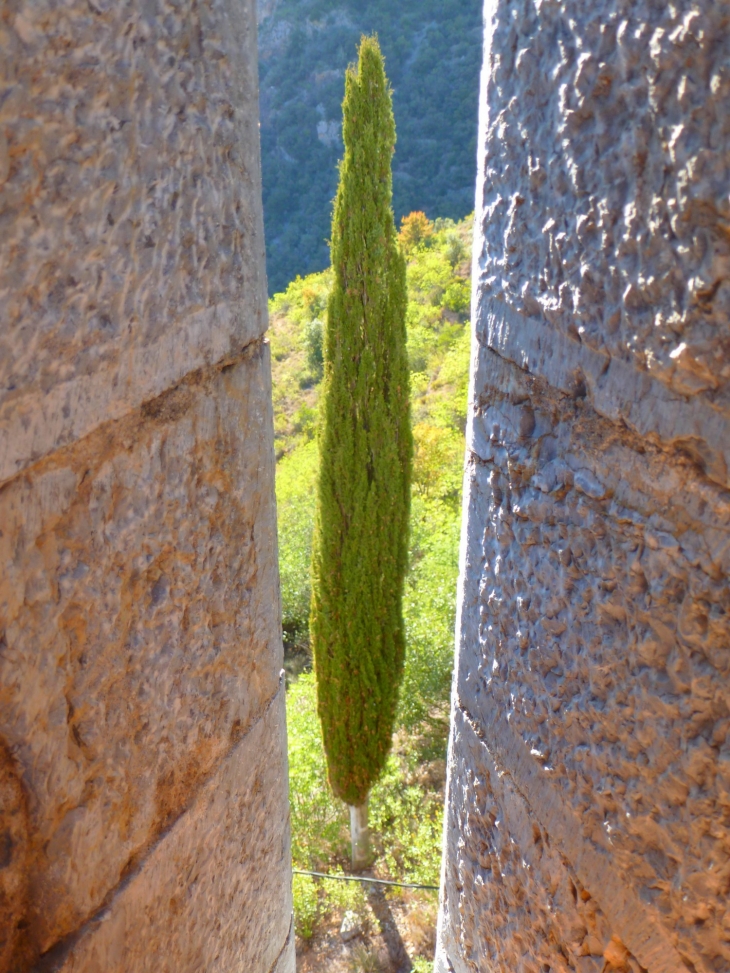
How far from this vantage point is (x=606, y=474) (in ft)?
1.64

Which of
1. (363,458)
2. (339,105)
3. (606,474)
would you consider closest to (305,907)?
(363,458)

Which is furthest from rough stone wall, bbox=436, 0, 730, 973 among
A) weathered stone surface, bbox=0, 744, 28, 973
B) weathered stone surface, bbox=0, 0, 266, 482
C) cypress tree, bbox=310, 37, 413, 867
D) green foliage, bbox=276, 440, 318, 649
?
green foliage, bbox=276, 440, 318, 649

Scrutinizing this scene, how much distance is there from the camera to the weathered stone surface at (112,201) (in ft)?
1.57

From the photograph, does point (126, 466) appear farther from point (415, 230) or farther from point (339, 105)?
point (339, 105)

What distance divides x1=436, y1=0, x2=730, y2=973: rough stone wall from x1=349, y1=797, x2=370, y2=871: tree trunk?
17.3ft

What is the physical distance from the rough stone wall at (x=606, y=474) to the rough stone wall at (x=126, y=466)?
227mm

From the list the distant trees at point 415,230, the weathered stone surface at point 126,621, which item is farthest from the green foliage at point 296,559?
the distant trees at point 415,230

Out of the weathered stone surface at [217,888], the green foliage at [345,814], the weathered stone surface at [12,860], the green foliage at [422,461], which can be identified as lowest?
the green foliage at [345,814]

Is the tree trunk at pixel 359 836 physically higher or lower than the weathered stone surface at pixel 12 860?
lower

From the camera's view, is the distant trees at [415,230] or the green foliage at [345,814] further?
the distant trees at [415,230]

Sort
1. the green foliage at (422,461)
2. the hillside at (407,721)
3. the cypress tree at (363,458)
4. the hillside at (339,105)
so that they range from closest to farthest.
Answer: the cypress tree at (363,458)
the hillside at (407,721)
the green foliage at (422,461)
the hillside at (339,105)

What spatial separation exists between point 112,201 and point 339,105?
27.7m

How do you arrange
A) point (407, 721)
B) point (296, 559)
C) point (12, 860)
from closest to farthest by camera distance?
point (12, 860)
point (407, 721)
point (296, 559)

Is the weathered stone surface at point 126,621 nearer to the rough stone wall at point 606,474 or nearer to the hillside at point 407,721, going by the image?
Answer: the rough stone wall at point 606,474
